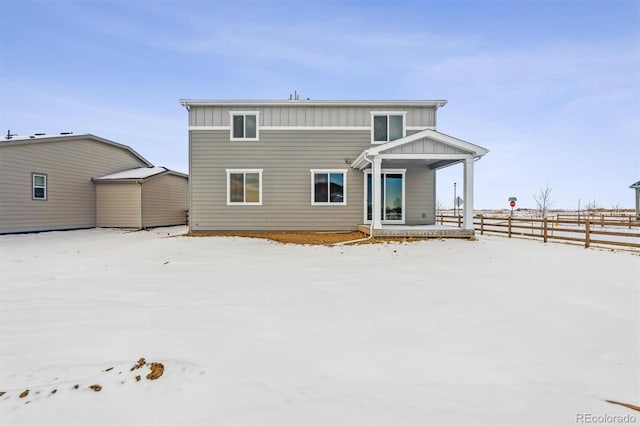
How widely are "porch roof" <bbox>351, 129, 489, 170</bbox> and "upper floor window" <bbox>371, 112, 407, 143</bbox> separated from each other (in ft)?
9.26

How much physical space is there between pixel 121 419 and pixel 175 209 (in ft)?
66.1

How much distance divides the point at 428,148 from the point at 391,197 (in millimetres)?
3244

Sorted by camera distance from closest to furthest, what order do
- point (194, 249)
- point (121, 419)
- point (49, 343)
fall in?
point (121, 419)
point (49, 343)
point (194, 249)

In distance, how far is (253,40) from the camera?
17641 millimetres

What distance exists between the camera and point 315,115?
13.3 metres

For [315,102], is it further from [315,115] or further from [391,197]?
[391,197]

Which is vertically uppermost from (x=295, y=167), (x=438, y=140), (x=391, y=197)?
(x=438, y=140)

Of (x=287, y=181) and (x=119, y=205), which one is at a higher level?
(x=287, y=181)

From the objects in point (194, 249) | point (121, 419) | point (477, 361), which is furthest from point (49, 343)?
point (194, 249)

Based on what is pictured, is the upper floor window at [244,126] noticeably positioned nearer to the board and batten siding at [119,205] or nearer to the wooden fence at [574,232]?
the board and batten siding at [119,205]

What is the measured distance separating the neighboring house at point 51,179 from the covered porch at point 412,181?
46.6 ft

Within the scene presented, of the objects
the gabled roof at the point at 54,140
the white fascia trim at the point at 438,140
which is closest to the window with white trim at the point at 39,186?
the gabled roof at the point at 54,140

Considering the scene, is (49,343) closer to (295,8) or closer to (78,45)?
(295,8)

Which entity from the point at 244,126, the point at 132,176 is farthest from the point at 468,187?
the point at 132,176
